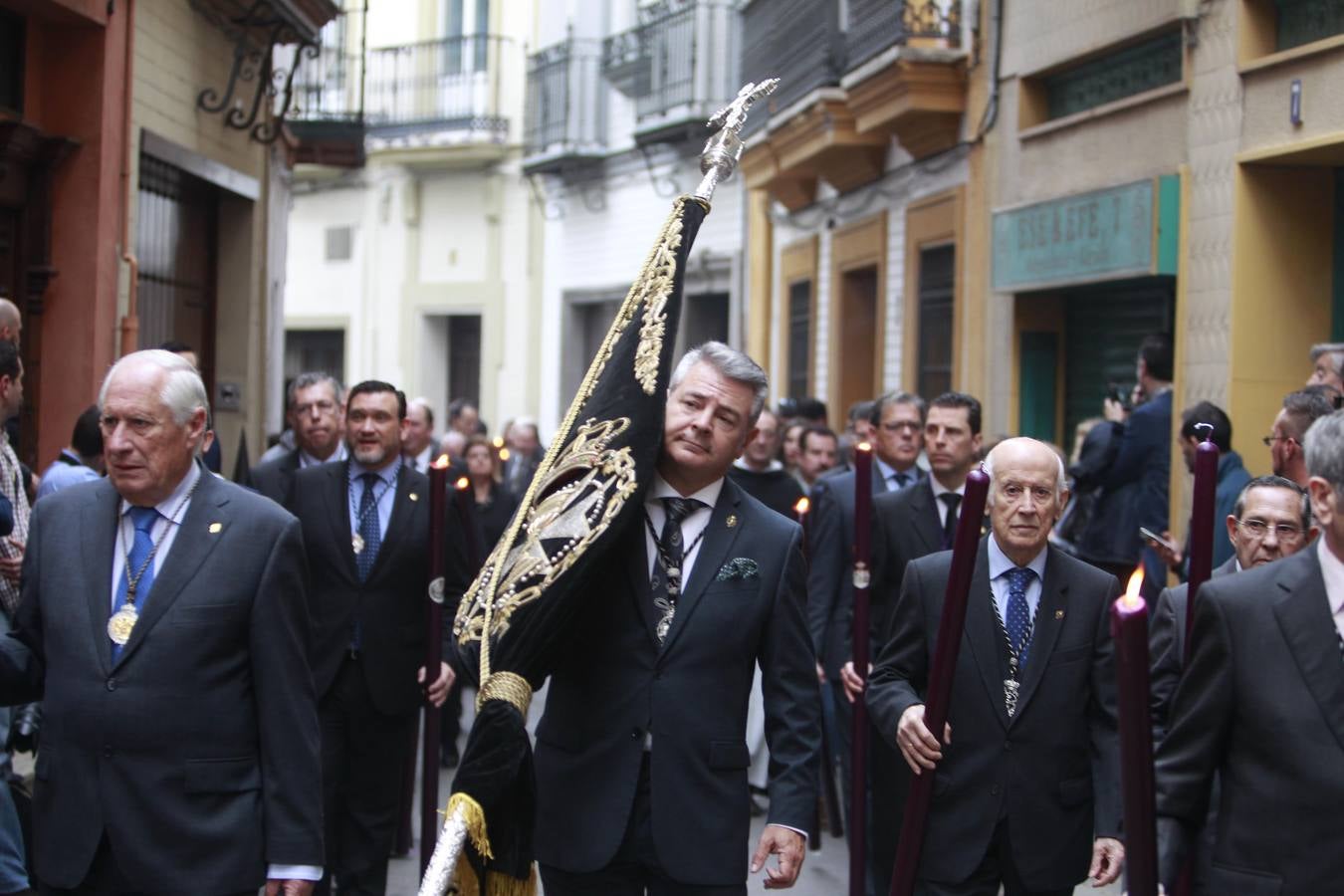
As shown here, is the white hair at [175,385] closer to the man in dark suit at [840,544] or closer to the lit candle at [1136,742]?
the lit candle at [1136,742]

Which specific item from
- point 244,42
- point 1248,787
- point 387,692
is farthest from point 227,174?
point 1248,787

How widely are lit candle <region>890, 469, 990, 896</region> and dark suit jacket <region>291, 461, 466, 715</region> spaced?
2.59 meters

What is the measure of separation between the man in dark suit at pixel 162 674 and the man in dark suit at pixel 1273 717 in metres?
2.07

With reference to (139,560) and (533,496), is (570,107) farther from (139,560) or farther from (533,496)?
(139,560)

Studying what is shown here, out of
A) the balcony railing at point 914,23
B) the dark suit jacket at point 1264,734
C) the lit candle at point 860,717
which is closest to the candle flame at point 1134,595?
the dark suit jacket at point 1264,734

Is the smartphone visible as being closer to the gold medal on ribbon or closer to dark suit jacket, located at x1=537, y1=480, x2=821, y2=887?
dark suit jacket, located at x1=537, y1=480, x2=821, y2=887

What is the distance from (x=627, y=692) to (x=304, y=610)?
2.68 ft

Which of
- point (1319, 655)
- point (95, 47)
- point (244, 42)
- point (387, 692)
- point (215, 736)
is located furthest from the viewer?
point (244, 42)

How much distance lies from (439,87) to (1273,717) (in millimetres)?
26901

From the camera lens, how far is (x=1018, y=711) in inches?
198

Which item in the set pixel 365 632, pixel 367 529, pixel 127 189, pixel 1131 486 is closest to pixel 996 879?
pixel 365 632

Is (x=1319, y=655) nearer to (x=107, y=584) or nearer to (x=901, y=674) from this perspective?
(x=901, y=674)

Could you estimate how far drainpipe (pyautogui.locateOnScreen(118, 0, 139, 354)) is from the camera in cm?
1136

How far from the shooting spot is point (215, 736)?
437cm
